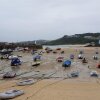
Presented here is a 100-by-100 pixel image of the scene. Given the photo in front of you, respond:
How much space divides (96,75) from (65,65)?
412 inches

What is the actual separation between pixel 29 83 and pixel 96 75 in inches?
395

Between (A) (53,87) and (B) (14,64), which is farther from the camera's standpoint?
(B) (14,64)

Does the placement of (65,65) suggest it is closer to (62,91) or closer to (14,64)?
(14,64)

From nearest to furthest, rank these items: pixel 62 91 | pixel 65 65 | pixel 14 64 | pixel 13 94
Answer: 1. pixel 13 94
2. pixel 62 91
3. pixel 65 65
4. pixel 14 64

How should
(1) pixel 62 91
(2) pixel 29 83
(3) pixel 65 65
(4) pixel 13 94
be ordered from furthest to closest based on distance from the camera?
(3) pixel 65 65 < (2) pixel 29 83 < (1) pixel 62 91 < (4) pixel 13 94

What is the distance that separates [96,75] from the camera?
3822 centimetres

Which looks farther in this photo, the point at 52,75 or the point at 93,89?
the point at 52,75

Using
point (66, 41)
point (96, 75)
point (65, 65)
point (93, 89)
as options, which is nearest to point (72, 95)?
point (93, 89)

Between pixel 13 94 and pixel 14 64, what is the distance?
2733cm

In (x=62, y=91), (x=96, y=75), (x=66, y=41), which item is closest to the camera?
(x=62, y=91)

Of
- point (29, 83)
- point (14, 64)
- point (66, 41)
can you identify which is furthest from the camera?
point (66, 41)

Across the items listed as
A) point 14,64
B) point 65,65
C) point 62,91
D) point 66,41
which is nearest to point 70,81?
point 62,91

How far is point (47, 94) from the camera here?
26.1 metres

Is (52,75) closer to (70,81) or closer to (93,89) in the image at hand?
(70,81)
